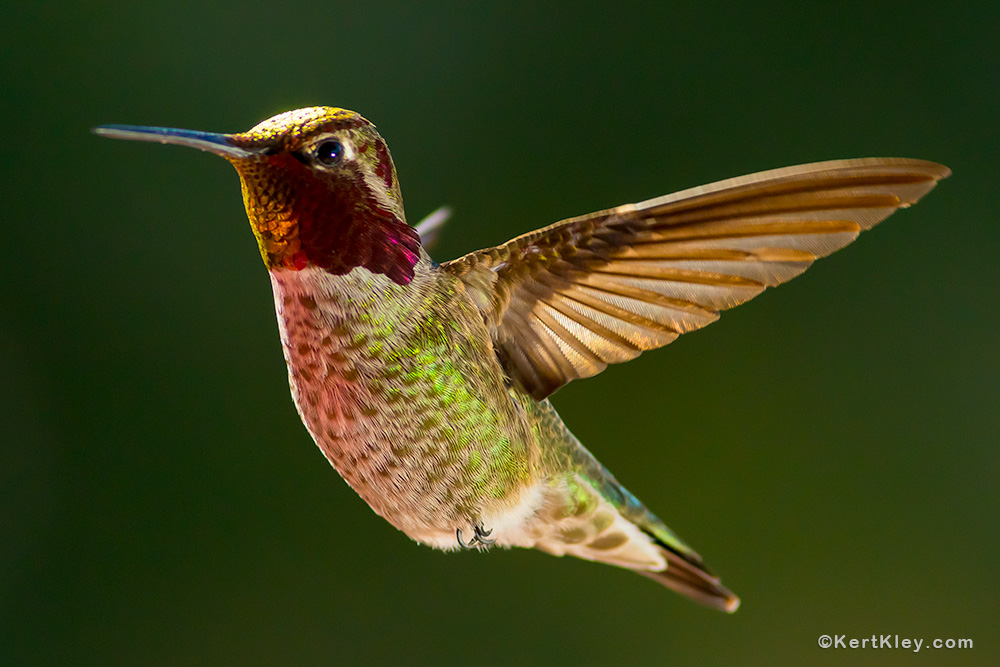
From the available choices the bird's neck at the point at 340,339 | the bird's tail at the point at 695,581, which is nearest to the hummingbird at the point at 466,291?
the bird's neck at the point at 340,339

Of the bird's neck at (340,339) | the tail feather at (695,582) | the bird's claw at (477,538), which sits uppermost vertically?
the bird's neck at (340,339)

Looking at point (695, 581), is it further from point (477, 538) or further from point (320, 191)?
point (320, 191)

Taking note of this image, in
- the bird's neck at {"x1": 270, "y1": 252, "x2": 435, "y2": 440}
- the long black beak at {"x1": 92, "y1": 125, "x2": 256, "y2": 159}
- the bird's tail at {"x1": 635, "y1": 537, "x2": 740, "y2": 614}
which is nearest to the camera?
the long black beak at {"x1": 92, "y1": 125, "x2": 256, "y2": 159}

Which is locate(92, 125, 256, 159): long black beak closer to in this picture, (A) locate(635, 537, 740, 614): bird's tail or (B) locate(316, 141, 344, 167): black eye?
(B) locate(316, 141, 344, 167): black eye

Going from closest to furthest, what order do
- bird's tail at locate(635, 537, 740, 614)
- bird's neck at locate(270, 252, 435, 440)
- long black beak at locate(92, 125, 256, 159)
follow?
long black beak at locate(92, 125, 256, 159) < bird's neck at locate(270, 252, 435, 440) < bird's tail at locate(635, 537, 740, 614)

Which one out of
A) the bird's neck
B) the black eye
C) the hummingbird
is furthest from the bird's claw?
the black eye

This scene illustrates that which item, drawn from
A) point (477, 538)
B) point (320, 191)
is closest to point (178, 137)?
point (320, 191)

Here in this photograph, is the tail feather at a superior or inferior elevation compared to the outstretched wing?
inferior

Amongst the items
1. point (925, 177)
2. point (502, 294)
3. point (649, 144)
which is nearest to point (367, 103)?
point (649, 144)

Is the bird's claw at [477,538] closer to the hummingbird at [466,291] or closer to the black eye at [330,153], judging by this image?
the hummingbird at [466,291]
